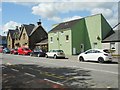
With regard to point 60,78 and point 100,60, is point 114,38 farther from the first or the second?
point 60,78

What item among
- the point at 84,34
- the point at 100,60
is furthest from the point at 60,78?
the point at 84,34

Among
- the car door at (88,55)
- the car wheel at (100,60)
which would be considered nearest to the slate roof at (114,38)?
the car door at (88,55)

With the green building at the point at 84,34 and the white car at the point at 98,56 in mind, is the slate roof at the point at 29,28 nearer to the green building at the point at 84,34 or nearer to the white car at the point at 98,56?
the green building at the point at 84,34

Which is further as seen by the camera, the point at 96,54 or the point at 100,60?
the point at 96,54

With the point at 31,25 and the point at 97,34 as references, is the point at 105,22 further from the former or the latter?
the point at 31,25

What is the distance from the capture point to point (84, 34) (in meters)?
50.8

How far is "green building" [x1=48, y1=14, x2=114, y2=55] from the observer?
46938mm

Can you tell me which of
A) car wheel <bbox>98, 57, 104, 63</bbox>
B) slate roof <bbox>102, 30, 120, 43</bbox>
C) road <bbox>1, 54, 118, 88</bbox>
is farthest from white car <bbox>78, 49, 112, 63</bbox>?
slate roof <bbox>102, 30, 120, 43</bbox>

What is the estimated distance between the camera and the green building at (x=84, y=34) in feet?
154

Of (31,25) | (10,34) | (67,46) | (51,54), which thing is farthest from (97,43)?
(10,34)

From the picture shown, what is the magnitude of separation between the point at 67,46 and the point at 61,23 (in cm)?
1064

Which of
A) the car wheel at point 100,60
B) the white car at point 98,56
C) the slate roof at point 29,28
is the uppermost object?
the slate roof at point 29,28

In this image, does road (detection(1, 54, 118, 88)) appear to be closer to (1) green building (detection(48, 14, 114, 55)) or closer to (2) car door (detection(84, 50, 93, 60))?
(2) car door (detection(84, 50, 93, 60))

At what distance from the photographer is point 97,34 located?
4716 centimetres
